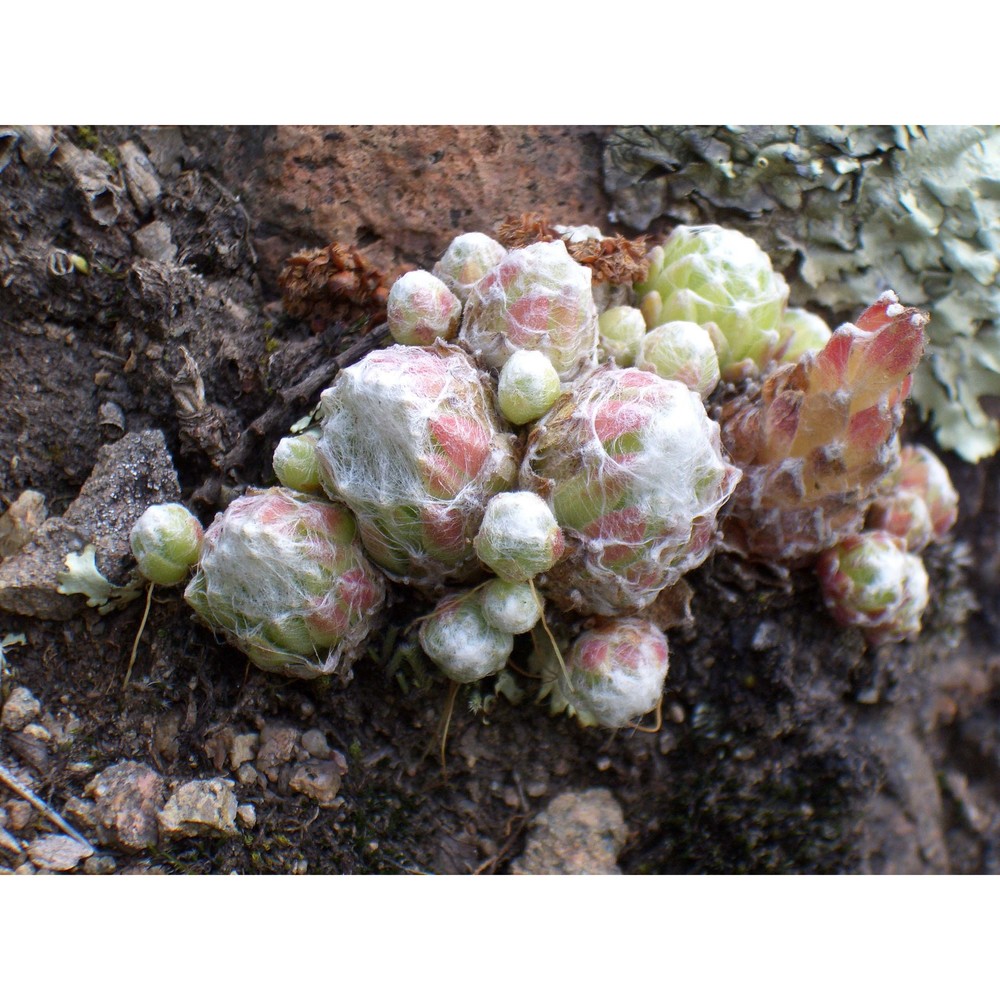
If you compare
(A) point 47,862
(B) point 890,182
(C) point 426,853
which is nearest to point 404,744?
(C) point 426,853

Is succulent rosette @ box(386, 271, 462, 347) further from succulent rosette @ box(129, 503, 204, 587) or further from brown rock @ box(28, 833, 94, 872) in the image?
brown rock @ box(28, 833, 94, 872)

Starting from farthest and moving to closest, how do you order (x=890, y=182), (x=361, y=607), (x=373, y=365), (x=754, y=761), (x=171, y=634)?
(x=890, y=182)
(x=754, y=761)
(x=171, y=634)
(x=361, y=607)
(x=373, y=365)

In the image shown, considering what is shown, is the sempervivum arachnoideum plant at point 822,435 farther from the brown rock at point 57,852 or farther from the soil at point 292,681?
the brown rock at point 57,852

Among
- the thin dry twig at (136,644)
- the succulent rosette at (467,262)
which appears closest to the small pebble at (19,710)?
the thin dry twig at (136,644)

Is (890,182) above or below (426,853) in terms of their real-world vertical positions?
above

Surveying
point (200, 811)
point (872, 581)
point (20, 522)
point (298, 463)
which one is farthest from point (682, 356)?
point (20, 522)

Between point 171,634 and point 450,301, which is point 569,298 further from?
point 171,634
